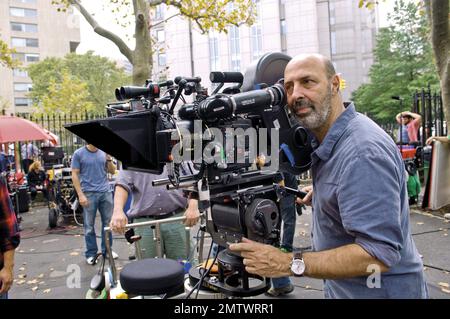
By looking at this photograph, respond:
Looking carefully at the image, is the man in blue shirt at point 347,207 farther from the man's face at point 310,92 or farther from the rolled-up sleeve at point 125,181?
the rolled-up sleeve at point 125,181

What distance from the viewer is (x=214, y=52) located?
1527 inches

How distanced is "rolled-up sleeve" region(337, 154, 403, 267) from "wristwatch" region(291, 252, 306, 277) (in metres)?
0.21

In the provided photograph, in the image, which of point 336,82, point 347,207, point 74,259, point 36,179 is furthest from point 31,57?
point 347,207

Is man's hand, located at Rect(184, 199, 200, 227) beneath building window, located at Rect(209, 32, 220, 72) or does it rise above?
beneath

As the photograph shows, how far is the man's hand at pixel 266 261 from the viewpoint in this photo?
154 centimetres

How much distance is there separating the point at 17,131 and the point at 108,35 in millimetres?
3957

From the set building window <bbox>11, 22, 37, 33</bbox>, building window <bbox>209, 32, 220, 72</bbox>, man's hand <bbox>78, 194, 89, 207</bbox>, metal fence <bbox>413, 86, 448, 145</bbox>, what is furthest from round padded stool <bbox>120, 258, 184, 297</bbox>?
building window <bbox>11, 22, 37, 33</bbox>

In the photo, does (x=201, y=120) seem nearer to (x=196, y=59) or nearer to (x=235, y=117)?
(x=235, y=117)

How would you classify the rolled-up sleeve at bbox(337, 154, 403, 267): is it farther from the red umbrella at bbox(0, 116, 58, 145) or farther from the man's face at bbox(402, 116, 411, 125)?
the man's face at bbox(402, 116, 411, 125)

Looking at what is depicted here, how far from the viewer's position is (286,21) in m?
37.0

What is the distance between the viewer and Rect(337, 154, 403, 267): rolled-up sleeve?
1428mm

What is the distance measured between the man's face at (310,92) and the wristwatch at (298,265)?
546 mm

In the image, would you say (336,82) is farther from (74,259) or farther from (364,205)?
(74,259)
